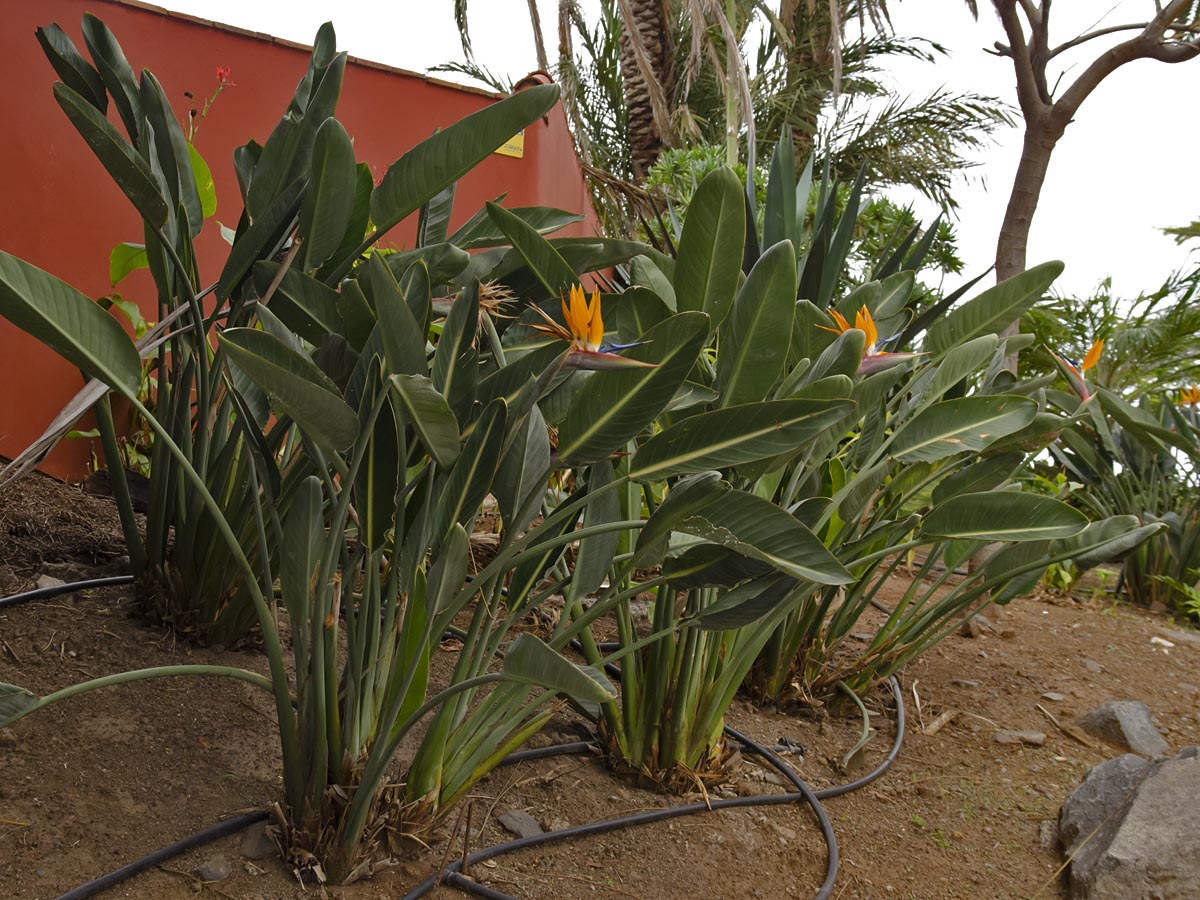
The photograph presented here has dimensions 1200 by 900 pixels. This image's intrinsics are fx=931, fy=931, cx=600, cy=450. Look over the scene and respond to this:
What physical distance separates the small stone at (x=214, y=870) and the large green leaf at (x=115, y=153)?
0.92m

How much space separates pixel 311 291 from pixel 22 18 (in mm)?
2889

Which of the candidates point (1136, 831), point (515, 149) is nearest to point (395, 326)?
point (1136, 831)

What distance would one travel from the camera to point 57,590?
1938 mm

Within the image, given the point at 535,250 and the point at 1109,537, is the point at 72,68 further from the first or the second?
the point at 1109,537

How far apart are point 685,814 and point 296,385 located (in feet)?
3.84

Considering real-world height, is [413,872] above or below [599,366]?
below

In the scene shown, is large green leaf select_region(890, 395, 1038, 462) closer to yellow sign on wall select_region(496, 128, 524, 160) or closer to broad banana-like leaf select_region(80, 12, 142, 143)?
broad banana-like leaf select_region(80, 12, 142, 143)

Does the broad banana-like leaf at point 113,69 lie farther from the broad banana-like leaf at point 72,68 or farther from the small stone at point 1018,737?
the small stone at point 1018,737

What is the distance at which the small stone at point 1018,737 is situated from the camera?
242cm

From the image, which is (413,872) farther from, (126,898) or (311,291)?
(311,291)

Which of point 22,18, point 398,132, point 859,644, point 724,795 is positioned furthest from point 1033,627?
point 22,18

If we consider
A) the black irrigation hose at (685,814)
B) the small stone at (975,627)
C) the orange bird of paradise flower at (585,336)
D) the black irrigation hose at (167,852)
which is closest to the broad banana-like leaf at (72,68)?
the orange bird of paradise flower at (585,336)

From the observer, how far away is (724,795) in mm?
1868

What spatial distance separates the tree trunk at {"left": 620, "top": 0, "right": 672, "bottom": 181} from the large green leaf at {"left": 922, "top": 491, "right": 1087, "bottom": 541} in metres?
12.2
